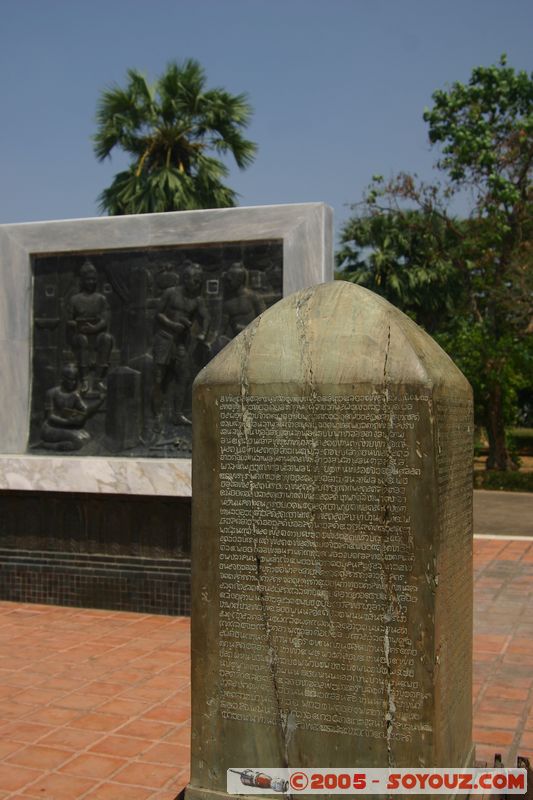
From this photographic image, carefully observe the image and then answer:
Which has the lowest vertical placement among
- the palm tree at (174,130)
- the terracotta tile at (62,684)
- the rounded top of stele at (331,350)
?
the terracotta tile at (62,684)

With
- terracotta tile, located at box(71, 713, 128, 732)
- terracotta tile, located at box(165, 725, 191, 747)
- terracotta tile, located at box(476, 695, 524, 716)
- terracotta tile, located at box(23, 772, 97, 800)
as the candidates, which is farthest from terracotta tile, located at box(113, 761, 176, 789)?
terracotta tile, located at box(476, 695, 524, 716)

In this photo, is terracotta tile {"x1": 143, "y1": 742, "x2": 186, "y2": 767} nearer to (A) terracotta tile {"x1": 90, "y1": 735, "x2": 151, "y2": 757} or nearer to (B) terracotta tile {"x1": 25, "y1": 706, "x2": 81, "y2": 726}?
(A) terracotta tile {"x1": 90, "y1": 735, "x2": 151, "y2": 757}

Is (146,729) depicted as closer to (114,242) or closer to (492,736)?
(492,736)

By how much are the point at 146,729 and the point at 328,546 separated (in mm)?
1952

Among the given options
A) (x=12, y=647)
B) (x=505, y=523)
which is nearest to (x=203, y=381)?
(x=12, y=647)

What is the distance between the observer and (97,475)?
7.19 meters

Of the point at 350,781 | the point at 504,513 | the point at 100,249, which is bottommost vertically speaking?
the point at 504,513

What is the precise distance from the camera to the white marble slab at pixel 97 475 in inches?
274

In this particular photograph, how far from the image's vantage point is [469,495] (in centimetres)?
365

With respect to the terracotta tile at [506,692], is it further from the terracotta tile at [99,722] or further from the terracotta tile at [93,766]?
the terracotta tile at [93,766]

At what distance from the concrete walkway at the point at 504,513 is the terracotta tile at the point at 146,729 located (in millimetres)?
7725

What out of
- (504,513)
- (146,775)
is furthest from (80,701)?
(504,513)

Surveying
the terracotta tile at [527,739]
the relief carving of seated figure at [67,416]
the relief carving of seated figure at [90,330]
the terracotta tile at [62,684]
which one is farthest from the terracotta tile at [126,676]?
the relief carving of seated figure at [90,330]

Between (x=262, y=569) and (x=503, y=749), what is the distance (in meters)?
1.87
